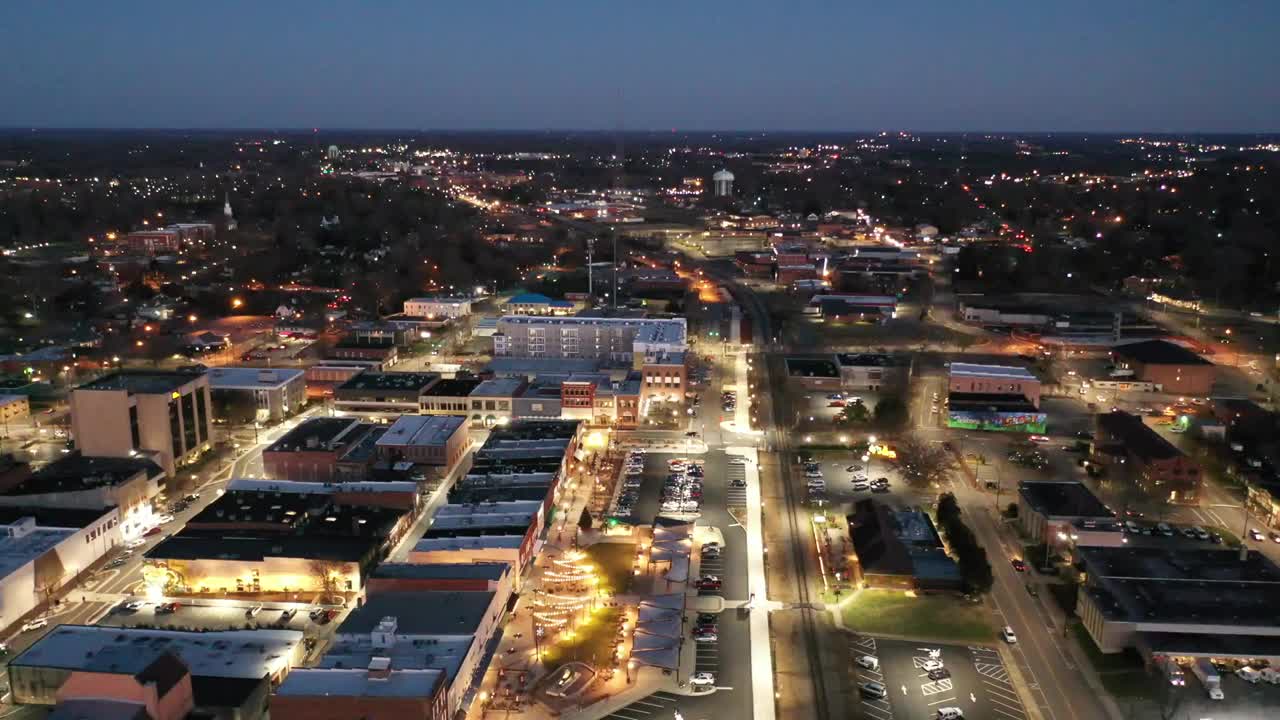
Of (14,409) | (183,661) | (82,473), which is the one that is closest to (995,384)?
(183,661)

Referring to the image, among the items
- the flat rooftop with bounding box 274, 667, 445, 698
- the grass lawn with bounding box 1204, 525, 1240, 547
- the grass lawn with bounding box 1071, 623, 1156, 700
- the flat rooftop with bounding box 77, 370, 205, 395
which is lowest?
the grass lawn with bounding box 1071, 623, 1156, 700

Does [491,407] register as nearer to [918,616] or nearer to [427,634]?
[427,634]

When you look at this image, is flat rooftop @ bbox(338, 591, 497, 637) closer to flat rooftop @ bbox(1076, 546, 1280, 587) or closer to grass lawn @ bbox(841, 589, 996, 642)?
grass lawn @ bbox(841, 589, 996, 642)

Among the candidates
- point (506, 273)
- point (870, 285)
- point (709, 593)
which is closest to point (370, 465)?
point (709, 593)

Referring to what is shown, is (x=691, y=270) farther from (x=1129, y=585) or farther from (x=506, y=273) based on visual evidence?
(x=1129, y=585)

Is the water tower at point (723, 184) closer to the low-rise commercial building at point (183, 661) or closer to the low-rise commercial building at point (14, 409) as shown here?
the low-rise commercial building at point (14, 409)

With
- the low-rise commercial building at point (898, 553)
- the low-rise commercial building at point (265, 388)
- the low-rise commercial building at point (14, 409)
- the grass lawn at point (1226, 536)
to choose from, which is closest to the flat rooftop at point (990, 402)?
the grass lawn at point (1226, 536)

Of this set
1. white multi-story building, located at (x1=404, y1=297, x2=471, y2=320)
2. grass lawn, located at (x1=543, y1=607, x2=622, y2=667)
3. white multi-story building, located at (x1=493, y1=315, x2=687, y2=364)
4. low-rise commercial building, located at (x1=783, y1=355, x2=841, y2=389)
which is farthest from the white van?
white multi-story building, located at (x1=404, y1=297, x2=471, y2=320)
